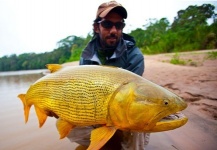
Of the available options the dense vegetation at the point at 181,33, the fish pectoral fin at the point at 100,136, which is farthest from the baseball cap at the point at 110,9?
the dense vegetation at the point at 181,33

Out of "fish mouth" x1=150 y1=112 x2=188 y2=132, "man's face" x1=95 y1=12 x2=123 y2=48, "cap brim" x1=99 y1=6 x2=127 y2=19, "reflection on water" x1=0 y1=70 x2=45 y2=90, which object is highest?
"cap brim" x1=99 y1=6 x2=127 y2=19

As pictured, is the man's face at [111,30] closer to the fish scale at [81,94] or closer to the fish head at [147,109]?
the fish scale at [81,94]

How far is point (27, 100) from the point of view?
89.5 inches

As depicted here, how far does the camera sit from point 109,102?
1.53 meters

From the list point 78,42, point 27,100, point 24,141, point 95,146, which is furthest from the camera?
point 78,42

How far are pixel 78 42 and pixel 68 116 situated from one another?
187 feet

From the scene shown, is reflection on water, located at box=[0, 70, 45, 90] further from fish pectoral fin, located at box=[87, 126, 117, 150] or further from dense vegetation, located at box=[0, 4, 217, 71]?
dense vegetation, located at box=[0, 4, 217, 71]

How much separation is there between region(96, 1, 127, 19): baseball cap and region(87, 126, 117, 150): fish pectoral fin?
1.79 m

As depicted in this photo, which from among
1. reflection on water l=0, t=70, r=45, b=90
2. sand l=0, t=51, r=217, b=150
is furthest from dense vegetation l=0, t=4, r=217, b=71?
sand l=0, t=51, r=217, b=150

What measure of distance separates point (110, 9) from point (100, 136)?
1879mm

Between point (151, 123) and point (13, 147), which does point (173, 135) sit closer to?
point (151, 123)

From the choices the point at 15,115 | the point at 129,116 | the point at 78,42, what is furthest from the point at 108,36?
the point at 78,42

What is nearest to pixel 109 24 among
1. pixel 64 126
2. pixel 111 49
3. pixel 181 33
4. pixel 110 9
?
pixel 110 9

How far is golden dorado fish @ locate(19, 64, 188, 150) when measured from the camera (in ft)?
4.75
